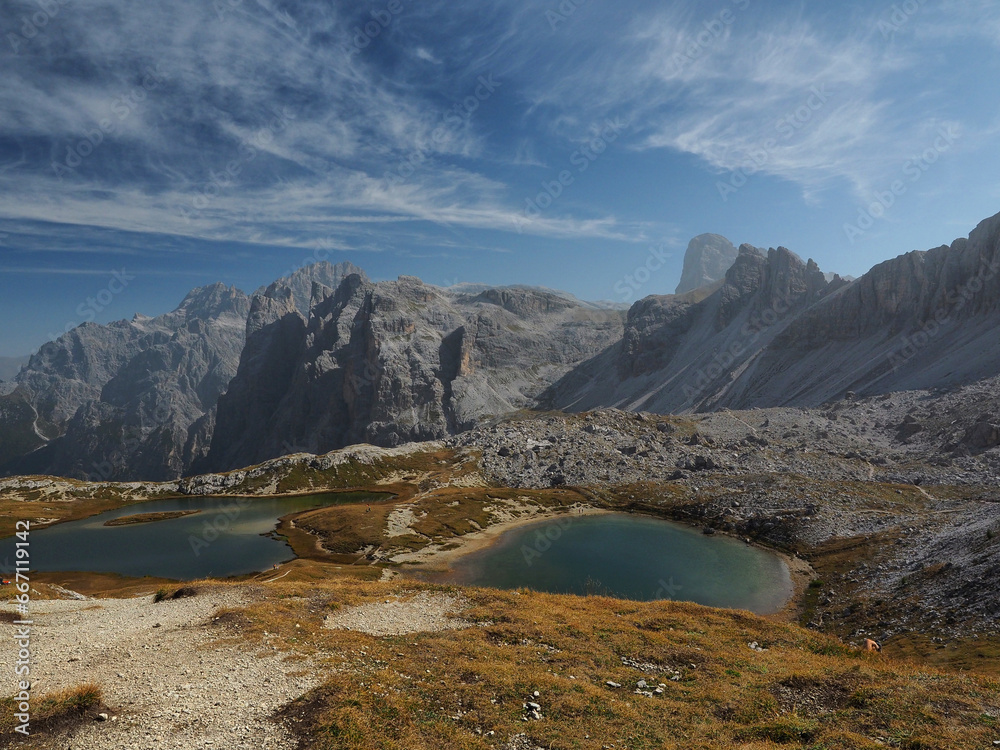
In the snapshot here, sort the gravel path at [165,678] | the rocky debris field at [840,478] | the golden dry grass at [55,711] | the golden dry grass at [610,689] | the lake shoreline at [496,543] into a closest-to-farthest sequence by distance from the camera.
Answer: the golden dry grass at [55,711] < the gravel path at [165,678] < the golden dry grass at [610,689] < the rocky debris field at [840,478] < the lake shoreline at [496,543]

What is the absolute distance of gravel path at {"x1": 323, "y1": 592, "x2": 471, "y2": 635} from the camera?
27.4m

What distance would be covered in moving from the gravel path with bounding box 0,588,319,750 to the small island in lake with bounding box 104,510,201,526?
91850 mm

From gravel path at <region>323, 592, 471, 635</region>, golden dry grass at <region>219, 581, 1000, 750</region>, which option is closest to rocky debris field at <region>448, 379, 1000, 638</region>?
golden dry grass at <region>219, 581, 1000, 750</region>

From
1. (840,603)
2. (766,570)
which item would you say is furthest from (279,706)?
(766,570)

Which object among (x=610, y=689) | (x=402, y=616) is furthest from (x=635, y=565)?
(x=610, y=689)

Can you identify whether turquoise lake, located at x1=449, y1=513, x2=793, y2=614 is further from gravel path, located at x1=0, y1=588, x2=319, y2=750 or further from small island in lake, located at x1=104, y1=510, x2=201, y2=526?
small island in lake, located at x1=104, y1=510, x2=201, y2=526

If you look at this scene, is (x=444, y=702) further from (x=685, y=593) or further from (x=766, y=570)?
(x=766, y=570)

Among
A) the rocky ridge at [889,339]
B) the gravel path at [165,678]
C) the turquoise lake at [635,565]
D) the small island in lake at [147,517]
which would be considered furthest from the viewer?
the rocky ridge at [889,339]

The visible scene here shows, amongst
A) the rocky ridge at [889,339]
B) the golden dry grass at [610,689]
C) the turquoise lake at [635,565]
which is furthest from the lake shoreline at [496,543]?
the rocky ridge at [889,339]

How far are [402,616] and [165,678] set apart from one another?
1341 centimetres

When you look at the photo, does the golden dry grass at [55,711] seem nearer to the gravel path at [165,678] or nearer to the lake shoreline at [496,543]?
the gravel path at [165,678]

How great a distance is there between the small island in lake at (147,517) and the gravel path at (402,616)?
324ft

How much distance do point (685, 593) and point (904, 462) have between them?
2566 inches

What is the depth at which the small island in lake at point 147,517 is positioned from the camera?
102944mm
